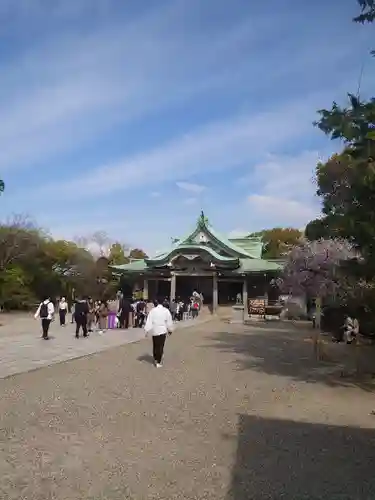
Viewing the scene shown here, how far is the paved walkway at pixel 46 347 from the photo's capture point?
36.5 feet

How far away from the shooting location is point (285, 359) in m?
13.1

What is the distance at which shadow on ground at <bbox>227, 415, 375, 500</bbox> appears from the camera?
161 inches

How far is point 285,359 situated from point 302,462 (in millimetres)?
8471

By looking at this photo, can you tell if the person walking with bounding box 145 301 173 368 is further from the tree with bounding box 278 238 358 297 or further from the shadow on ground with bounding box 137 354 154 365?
the tree with bounding box 278 238 358 297

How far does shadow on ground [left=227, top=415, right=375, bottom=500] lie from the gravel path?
1cm

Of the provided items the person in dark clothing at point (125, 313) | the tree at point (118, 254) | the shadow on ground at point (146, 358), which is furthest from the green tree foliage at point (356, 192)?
the tree at point (118, 254)

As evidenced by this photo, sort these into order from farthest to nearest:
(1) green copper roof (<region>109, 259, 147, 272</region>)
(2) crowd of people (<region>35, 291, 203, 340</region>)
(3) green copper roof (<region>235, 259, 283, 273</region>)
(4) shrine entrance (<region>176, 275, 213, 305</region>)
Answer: (4) shrine entrance (<region>176, 275, 213, 305</region>) < (1) green copper roof (<region>109, 259, 147, 272</region>) < (3) green copper roof (<region>235, 259, 283, 273</region>) < (2) crowd of people (<region>35, 291, 203, 340</region>)

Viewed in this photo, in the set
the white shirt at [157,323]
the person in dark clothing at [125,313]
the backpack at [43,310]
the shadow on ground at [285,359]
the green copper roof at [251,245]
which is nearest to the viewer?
the shadow on ground at [285,359]

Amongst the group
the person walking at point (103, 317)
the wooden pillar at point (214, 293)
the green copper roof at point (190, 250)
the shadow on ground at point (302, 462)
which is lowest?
the shadow on ground at point (302, 462)

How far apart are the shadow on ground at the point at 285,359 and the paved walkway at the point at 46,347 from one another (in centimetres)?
377

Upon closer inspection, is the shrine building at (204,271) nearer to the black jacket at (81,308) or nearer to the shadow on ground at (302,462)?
the black jacket at (81,308)

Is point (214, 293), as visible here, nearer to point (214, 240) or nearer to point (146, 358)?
point (214, 240)

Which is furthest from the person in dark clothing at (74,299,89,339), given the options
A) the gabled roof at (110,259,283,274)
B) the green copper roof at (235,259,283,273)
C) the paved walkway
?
the green copper roof at (235,259,283,273)

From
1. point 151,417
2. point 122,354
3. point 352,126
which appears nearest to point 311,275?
point 122,354
